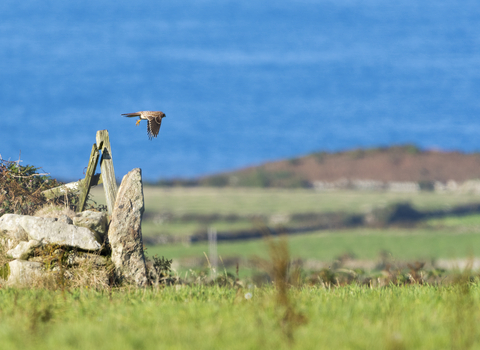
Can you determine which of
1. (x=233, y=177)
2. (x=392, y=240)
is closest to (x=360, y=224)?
(x=392, y=240)

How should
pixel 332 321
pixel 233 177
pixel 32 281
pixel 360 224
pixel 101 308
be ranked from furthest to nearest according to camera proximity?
1. pixel 233 177
2. pixel 360 224
3. pixel 32 281
4. pixel 101 308
5. pixel 332 321

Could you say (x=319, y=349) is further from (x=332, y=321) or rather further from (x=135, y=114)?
(x=135, y=114)

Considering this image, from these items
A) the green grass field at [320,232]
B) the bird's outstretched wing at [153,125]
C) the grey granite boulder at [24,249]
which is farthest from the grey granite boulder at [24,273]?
the green grass field at [320,232]

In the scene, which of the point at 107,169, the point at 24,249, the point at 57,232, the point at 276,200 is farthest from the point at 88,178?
the point at 276,200

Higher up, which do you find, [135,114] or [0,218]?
[135,114]

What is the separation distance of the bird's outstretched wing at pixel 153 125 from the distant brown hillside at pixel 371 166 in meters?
70.5

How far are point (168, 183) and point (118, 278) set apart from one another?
70876 mm

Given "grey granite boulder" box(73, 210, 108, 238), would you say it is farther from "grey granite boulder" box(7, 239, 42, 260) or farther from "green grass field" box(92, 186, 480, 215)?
"green grass field" box(92, 186, 480, 215)

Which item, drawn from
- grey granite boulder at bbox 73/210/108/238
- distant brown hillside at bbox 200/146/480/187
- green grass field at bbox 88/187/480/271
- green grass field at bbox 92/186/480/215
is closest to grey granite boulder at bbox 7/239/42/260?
grey granite boulder at bbox 73/210/108/238

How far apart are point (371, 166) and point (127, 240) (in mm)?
74631

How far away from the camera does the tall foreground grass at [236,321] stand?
217 inches

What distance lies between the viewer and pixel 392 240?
55.7 meters

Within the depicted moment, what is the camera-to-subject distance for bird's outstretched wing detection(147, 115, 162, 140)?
11516mm

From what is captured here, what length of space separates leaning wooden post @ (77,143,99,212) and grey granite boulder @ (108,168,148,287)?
1.28 metres
